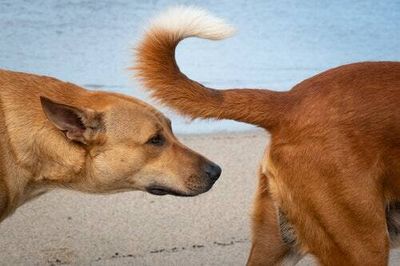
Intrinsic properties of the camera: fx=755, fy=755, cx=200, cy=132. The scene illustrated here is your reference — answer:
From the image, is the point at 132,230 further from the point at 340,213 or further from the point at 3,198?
the point at 340,213

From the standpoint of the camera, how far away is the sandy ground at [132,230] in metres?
4.23

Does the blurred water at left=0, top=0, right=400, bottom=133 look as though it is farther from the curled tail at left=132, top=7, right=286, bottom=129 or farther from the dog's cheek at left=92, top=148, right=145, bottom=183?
the curled tail at left=132, top=7, right=286, bottom=129

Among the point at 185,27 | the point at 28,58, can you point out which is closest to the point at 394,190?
the point at 185,27

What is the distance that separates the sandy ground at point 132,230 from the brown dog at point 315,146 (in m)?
0.92

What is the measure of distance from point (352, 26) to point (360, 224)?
627 centimetres

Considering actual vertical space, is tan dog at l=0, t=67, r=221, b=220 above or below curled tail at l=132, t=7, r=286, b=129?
below

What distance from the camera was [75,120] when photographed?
3.51 m

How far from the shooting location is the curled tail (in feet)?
11.0

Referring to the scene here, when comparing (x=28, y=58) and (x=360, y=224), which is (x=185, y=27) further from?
(x=28, y=58)

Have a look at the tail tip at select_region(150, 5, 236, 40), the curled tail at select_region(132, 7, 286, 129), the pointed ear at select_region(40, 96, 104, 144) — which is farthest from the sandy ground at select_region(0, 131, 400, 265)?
the tail tip at select_region(150, 5, 236, 40)

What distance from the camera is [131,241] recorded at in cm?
442

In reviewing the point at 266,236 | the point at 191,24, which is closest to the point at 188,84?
the point at 191,24

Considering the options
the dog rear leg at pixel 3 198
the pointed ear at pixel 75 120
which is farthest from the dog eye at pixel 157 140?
the dog rear leg at pixel 3 198

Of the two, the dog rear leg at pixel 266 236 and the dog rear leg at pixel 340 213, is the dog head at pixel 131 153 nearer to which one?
the dog rear leg at pixel 266 236
